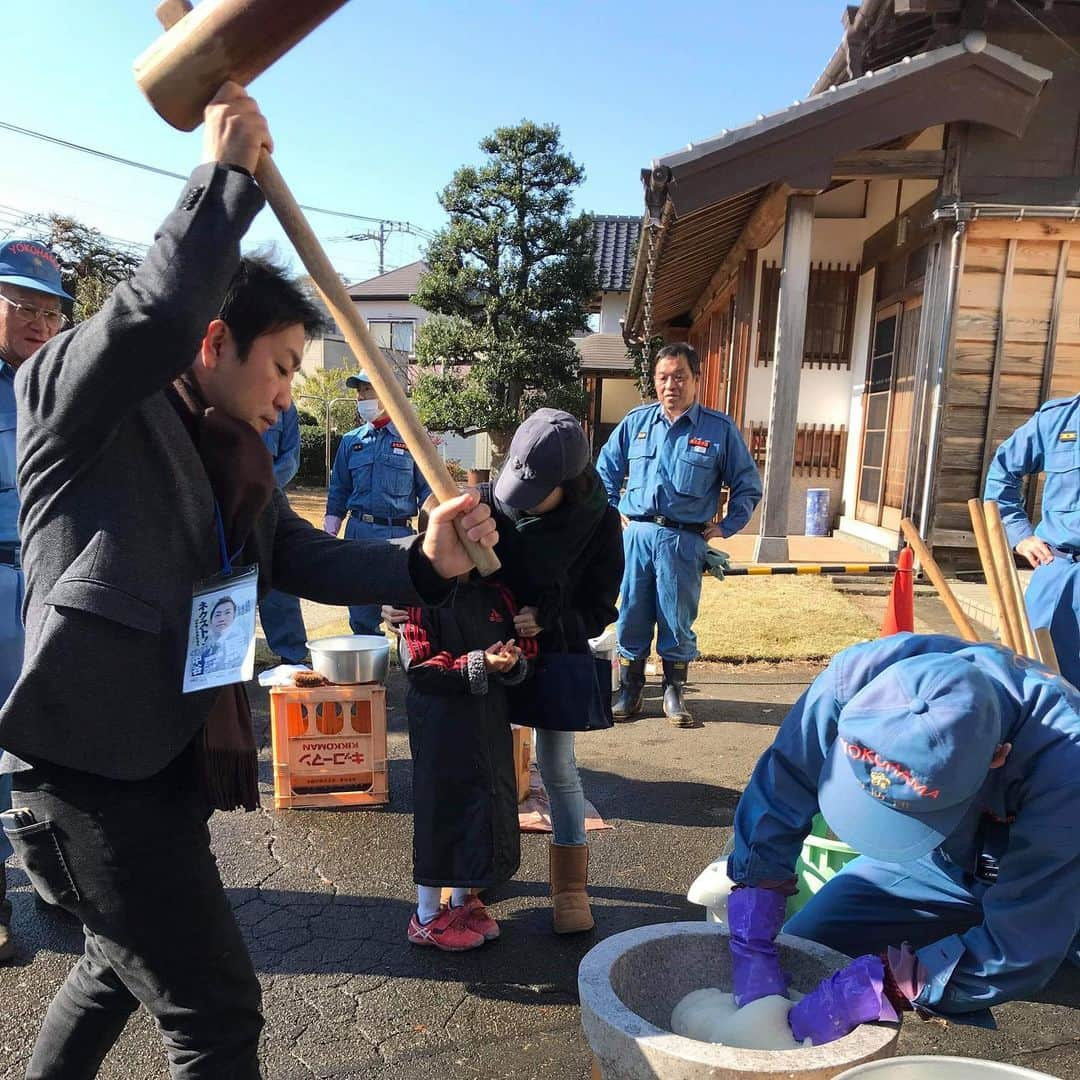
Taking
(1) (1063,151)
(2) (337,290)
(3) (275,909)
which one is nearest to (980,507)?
(2) (337,290)

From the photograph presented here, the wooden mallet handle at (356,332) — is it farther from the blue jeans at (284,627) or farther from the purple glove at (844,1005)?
the blue jeans at (284,627)

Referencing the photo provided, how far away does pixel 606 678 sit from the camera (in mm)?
3070

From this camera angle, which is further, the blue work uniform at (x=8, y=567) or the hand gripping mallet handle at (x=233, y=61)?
the blue work uniform at (x=8, y=567)

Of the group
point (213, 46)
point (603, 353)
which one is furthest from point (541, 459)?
point (603, 353)

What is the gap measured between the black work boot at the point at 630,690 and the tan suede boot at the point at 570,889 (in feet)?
7.37

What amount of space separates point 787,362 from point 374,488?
181 inches

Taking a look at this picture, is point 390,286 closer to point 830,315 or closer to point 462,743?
point 830,315

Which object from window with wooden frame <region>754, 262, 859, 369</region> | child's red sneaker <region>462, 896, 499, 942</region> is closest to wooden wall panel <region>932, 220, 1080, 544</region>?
window with wooden frame <region>754, 262, 859, 369</region>

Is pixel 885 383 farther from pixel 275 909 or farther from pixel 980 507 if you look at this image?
pixel 275 909

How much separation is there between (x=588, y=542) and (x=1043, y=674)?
4.48 ft

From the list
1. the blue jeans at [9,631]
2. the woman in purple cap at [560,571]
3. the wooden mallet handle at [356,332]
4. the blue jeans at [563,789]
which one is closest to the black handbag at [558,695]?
the woman in purple cap at [560,571]

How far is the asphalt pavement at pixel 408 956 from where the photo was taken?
89.7 inches

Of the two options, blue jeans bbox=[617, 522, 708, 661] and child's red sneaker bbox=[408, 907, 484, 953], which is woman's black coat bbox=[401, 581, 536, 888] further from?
blue jeans bbox=[617, 522, 708, 661]

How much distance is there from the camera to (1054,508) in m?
4.05
